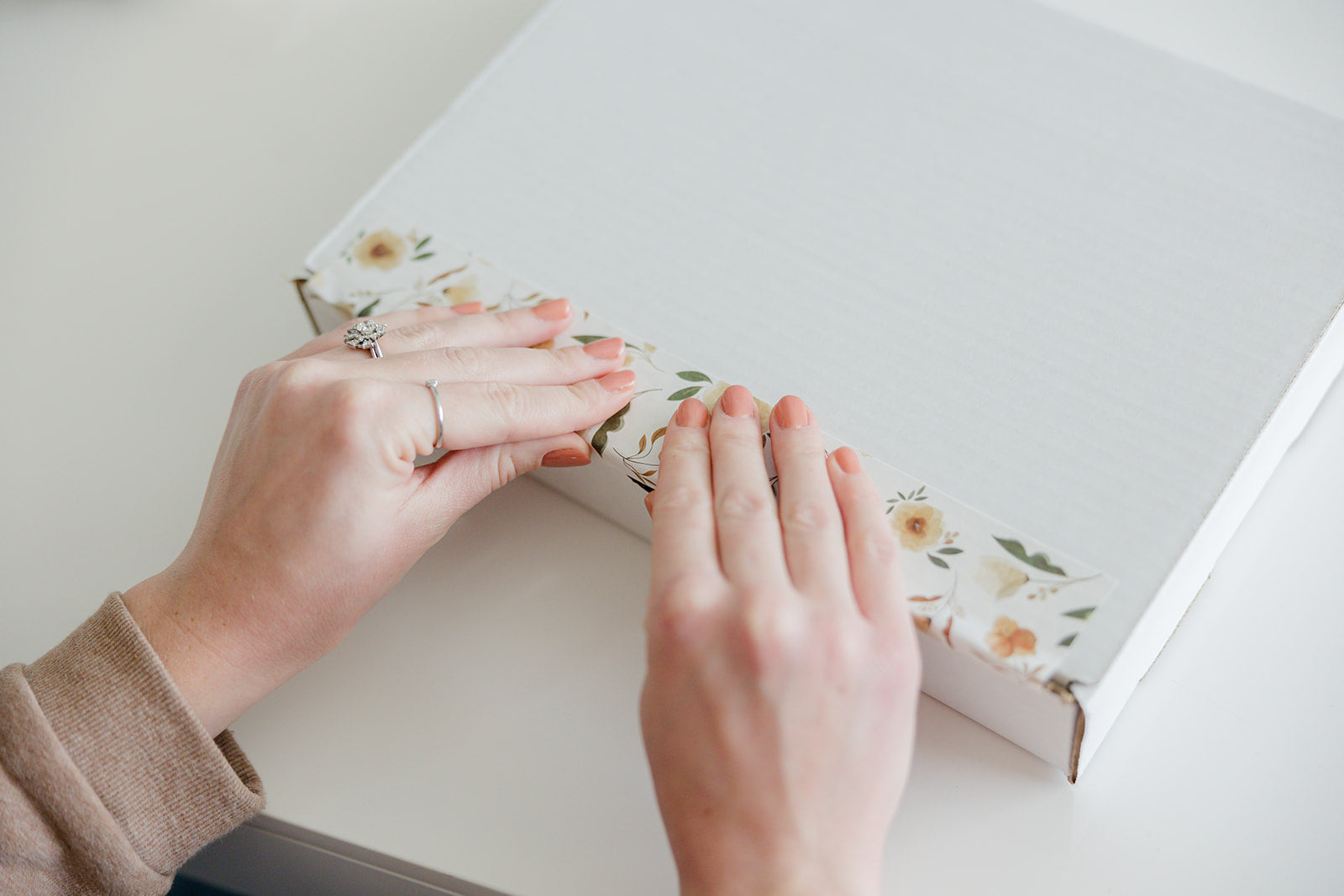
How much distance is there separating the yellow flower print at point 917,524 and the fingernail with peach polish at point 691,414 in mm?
112

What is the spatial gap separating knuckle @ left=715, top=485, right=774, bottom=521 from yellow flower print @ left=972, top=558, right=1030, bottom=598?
11 cm

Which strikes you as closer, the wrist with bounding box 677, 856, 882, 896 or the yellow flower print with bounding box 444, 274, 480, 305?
the wrist with bounding box 677, 856, 882, 896

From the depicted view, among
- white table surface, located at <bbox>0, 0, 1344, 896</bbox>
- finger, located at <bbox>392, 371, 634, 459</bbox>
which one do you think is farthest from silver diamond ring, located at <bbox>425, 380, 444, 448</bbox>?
white table surface, located at <bbox>0, 0, 1344, 896</bbox>

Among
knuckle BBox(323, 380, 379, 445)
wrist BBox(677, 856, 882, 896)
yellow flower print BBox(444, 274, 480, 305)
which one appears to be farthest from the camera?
yellow flower print BBox(444, 274, 480, 305)

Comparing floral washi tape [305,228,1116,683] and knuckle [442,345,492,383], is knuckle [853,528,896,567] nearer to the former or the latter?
floral washi tape [305,228,1116,683]

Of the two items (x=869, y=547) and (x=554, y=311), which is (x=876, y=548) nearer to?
(x=869, y=547)

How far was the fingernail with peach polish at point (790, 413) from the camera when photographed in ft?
1.65

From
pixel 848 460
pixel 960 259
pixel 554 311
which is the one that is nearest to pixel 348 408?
pixel 554 311

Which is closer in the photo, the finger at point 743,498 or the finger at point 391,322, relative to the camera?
the finger at point 743,498

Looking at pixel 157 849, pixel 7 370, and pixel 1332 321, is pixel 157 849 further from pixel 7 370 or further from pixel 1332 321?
pixel 1332 321

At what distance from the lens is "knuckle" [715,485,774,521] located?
1.46 feet

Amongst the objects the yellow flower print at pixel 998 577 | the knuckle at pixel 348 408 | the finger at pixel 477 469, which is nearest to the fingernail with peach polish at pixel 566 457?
the finger at pixel 477 469

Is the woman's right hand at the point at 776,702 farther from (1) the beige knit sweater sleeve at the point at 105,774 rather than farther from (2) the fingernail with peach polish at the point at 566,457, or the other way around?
(1) the beige knit sweater sleeve at the point at 105,774

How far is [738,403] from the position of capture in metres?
0.51
